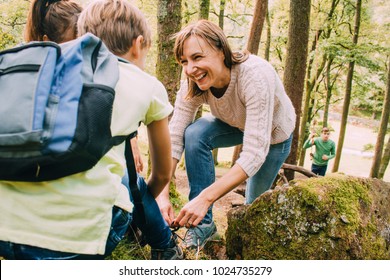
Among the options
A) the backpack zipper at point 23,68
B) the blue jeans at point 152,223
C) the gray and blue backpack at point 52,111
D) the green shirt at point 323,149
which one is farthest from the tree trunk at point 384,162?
the backpack zipper at point 23,68

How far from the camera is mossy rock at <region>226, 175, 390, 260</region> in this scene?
2.33m

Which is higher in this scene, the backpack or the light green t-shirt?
the backpack

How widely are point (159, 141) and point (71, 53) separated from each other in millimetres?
681

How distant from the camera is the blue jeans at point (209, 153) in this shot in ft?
9.09

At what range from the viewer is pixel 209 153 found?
2.84 metres

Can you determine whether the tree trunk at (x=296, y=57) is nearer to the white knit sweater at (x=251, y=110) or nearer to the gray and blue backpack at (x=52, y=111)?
the white knit sweater at (x=251, y=110)

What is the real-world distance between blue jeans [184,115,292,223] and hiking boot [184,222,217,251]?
0.23ft

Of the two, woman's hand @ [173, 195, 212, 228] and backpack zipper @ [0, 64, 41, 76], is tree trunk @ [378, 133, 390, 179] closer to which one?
woman's hand @ [173, 195, 212, 228]

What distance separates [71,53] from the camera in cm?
140

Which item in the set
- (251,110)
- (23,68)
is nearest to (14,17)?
(251,110)

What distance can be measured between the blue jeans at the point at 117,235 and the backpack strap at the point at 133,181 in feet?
0.10

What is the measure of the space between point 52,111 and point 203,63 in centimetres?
145

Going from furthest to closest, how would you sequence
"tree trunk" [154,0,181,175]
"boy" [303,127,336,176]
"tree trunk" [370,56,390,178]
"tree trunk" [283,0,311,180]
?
1. "tree trunk" [370,56,390,178]
2. "boy" [303,127,336,176]
3. "tree trunk" [283,0,311,180]
4. "tree trunk" [154,0,181,175]

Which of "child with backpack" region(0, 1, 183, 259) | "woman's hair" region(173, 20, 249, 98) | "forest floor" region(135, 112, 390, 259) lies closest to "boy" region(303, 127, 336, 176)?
"forest floor" region(135, 112, 390, 259)
